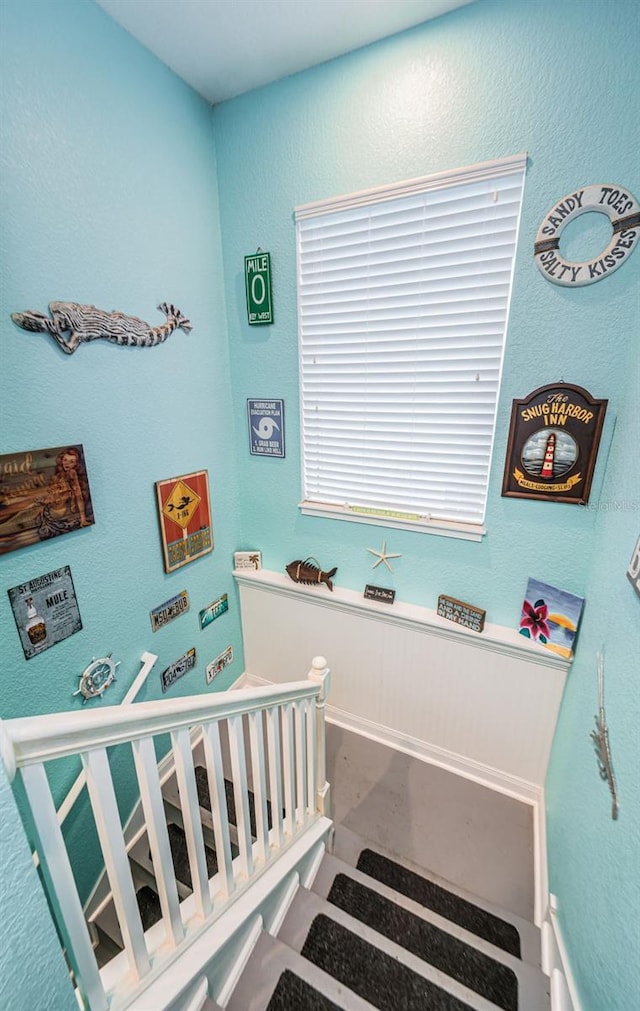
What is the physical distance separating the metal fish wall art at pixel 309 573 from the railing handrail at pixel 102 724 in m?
1.11

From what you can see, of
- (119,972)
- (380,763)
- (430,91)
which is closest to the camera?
(119,972)

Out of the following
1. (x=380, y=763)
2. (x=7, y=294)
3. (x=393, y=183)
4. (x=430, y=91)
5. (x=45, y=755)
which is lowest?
(x=380, y=763)

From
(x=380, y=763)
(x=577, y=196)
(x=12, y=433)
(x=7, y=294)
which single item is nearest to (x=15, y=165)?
(x=7, y=294)

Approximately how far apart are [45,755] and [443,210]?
207 cm

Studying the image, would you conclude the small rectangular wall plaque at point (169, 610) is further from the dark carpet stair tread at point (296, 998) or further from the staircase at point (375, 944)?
the dark carpet stair tread at point (296, 998)

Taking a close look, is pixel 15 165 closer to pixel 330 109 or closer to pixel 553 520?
pixel 330 109

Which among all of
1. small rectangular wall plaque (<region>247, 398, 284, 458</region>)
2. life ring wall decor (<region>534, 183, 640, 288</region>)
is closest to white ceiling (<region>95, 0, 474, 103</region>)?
life ring wall decor (<region>534, 183, 640, 288</region>)

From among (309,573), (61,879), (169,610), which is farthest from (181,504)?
(61,879)

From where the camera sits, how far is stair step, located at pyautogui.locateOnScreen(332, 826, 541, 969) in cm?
148

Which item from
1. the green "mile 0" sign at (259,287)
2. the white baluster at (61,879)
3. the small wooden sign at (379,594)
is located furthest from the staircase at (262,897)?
the green "mile 0" sign at (259,287)

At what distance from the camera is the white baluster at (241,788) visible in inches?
42.7

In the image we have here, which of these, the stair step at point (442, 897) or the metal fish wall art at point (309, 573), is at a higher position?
the metal fish wall art at point (309, 573)

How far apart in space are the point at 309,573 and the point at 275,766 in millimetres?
1031

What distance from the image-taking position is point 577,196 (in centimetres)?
137
